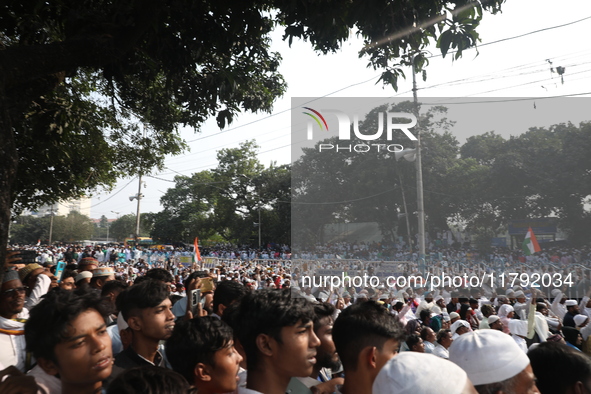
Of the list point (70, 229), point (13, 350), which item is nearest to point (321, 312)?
point (13, 350)

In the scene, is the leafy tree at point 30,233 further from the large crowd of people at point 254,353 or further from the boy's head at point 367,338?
the boy's head at point 367,338

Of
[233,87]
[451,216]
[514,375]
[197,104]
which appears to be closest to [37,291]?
[197,104]

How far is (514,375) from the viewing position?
1856 mm

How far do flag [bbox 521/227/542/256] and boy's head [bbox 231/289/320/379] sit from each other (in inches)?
513

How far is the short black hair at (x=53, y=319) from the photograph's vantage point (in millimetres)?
2156

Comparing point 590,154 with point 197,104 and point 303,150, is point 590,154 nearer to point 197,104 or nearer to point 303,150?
point 303,150

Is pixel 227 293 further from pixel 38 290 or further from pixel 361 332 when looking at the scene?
pixel 38 290

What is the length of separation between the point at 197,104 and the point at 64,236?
282ft

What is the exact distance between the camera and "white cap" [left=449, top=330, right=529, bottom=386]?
1864mm

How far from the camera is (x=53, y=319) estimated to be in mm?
2203

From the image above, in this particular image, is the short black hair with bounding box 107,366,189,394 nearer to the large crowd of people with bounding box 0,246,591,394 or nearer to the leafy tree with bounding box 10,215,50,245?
the large crowd of people with bounding box 0,246,591,394

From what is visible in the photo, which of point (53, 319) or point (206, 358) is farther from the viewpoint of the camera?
point (206, 358)

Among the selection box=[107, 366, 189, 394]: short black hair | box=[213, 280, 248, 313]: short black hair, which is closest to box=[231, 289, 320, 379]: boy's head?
box=[107, 366, 189, 394]: short black hair

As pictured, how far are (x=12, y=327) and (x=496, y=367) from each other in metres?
3.11
